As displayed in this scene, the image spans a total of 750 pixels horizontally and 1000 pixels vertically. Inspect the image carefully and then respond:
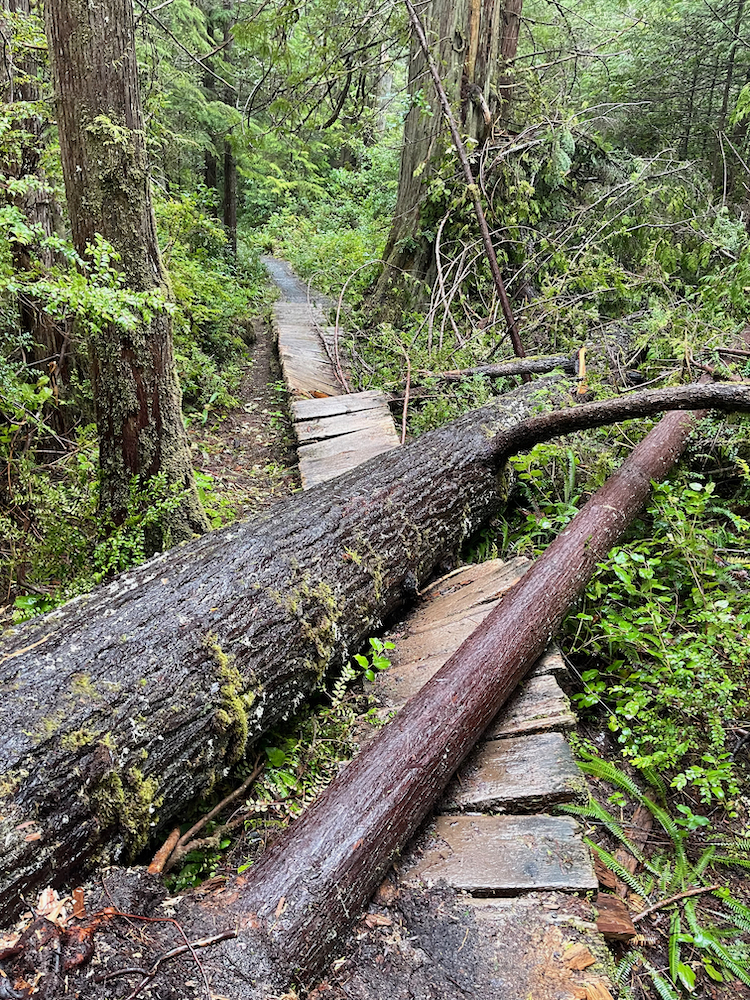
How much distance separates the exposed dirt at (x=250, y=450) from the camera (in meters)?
4.60

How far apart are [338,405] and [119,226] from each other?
116 inches

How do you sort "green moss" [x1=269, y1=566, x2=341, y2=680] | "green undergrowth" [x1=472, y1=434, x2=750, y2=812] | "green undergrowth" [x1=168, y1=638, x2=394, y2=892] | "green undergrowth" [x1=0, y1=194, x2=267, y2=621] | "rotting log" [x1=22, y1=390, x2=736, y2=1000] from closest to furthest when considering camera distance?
"rotting log" [x1=22, y1=390, x2=736, y2=1000] < "green undergrowth" [x1=168, y1=638, x2=394, y2=892] < "green undergrowth" [x1=472, y1=434, x2=750, y2=812] < "green moss" [x1=269, y1=566, x2=341, y2=680] < "green undergrowth" [x1=0, y1=194, x2=267, y2=621]

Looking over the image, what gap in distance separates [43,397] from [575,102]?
909 centimetres

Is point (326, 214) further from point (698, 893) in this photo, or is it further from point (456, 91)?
point (698, 893)

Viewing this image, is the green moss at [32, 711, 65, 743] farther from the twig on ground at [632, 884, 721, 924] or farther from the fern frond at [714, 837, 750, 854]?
the fern frond at [714, 837, 750, 854]

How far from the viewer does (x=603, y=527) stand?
3148 millimetres

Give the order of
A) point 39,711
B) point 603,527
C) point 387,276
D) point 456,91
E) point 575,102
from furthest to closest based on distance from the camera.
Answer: point 575,102
point 387,276
point 456,91
point 603,527
point 39,711

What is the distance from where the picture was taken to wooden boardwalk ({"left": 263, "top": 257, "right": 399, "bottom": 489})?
470 cm

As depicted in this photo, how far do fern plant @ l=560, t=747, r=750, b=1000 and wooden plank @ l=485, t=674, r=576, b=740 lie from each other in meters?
0.20

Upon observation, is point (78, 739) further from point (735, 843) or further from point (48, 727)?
point (735, 843)

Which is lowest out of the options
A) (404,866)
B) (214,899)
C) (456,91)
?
(404,866)

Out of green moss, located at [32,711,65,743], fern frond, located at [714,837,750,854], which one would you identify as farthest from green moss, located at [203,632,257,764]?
fern frond, located at [714,837,750,854]

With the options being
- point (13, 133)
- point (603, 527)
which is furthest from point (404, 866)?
point (13, 133)

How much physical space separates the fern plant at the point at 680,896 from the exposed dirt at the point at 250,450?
113 inches
